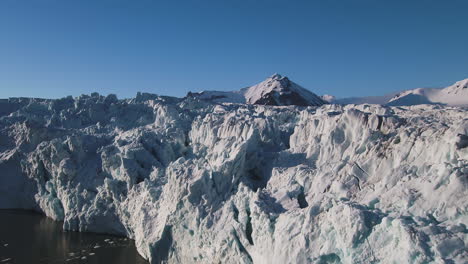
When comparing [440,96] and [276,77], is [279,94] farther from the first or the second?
[440,96]

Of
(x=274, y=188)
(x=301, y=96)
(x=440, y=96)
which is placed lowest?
(x=274, y=188)

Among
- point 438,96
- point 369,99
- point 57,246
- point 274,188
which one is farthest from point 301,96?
point 274,188

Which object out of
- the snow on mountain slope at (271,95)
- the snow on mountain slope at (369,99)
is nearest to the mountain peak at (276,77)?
the snow on mountain slope at (271,95)

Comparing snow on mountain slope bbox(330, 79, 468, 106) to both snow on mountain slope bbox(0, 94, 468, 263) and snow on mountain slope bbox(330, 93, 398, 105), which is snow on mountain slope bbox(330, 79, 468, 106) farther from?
snow on mountain slope bbox(0, 94, 468, 263)

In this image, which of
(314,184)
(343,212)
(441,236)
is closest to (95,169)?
(314,184)

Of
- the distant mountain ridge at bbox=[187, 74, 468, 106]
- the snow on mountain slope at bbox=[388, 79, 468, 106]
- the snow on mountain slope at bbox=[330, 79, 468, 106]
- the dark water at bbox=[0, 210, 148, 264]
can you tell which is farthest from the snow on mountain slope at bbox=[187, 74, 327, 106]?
the dark water at bbox=[0, 210, 148, 264]

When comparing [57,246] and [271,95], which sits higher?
[271,95]

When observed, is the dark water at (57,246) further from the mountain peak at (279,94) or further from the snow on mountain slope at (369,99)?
the snow on mountain slope at (369,99)
